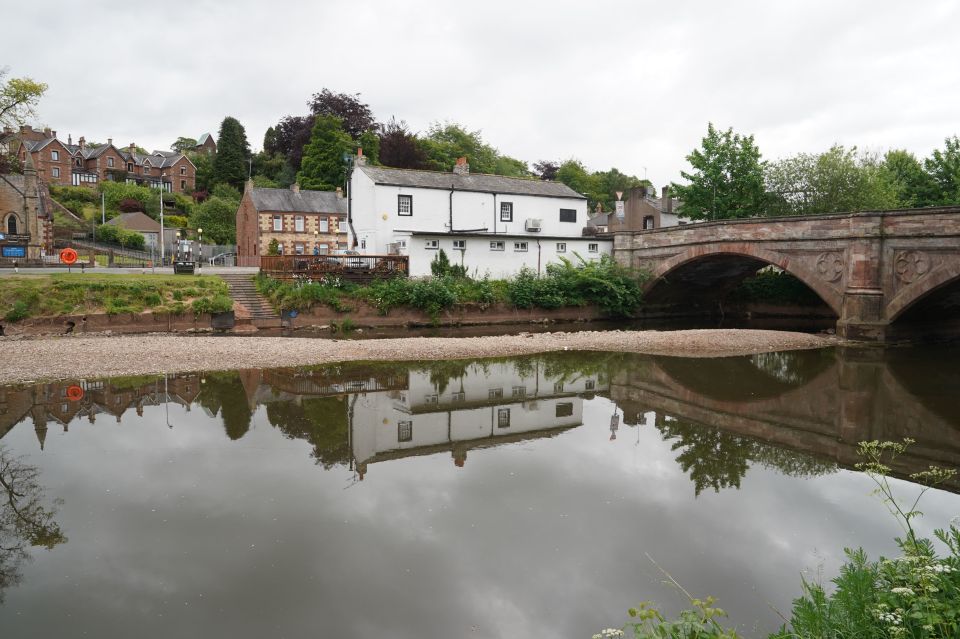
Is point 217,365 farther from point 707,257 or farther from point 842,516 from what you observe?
point 707,257

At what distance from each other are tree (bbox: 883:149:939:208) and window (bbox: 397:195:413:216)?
32.4 metres

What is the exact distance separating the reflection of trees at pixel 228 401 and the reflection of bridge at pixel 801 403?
8664mm

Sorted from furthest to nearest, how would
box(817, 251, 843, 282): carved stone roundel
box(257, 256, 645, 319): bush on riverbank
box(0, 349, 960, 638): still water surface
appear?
box(257, 256, 645, 319): bush on riverbank, box(817, 251, 843, 282): carved stone roundel, box(0, 349, 960, 638): still water surface

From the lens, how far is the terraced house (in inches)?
2972

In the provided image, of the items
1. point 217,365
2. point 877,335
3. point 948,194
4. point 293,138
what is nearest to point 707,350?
point 877,335

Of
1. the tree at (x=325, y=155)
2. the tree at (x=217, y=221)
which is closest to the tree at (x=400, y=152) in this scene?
the tree at (x=325, y=155)

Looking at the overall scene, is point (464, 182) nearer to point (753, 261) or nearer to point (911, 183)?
point (753, 261)

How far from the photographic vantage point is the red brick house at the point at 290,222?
166ft

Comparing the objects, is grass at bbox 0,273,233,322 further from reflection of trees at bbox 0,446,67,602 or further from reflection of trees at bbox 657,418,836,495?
reflection of trees at bbox 657,418,836,495

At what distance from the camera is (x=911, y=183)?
44750mm

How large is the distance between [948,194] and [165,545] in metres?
49.0

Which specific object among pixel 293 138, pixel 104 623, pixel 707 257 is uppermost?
pixel 293 138

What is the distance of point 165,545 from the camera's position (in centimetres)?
759

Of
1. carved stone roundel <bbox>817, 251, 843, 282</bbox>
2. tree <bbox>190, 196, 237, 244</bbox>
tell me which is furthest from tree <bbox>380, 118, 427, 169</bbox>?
carved stone roundel <bbox>817, 251, 843, 282</bbox>
